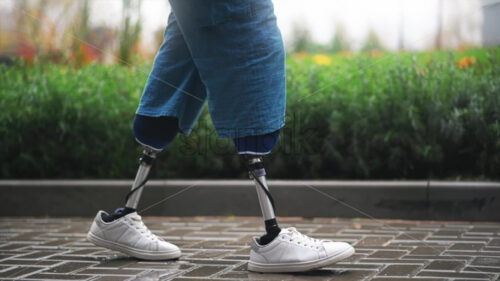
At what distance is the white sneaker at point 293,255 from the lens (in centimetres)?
284

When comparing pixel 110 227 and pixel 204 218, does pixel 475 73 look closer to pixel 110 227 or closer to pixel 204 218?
pixel 204 218

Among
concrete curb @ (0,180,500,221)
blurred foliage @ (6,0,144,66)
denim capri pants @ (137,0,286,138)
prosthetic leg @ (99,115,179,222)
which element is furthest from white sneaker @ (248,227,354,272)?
blurred foliage @ (6,0,144,66)

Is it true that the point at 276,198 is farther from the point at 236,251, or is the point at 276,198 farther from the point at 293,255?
the point at 293,255

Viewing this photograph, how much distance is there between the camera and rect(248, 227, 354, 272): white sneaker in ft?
9.32

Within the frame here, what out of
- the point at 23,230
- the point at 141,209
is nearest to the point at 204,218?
the point at 141,209

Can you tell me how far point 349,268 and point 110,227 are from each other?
1198 mm

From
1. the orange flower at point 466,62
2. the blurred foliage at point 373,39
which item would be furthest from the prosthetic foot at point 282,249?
the blurred foliage at point 373,39

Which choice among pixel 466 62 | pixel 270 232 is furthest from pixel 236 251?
pixel 466 62

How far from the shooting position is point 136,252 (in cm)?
326

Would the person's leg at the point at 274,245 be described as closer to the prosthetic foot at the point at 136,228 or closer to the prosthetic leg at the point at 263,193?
the prosthetic leg at the point at 263,193

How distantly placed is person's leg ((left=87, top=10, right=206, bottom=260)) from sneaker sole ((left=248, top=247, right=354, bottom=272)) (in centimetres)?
54

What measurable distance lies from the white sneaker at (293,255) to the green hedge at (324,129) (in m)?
2.20

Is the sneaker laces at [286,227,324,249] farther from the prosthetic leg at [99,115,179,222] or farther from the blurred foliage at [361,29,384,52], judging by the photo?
the blurred foliage at [361,29,384,52]

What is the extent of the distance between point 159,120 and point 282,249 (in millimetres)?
940
